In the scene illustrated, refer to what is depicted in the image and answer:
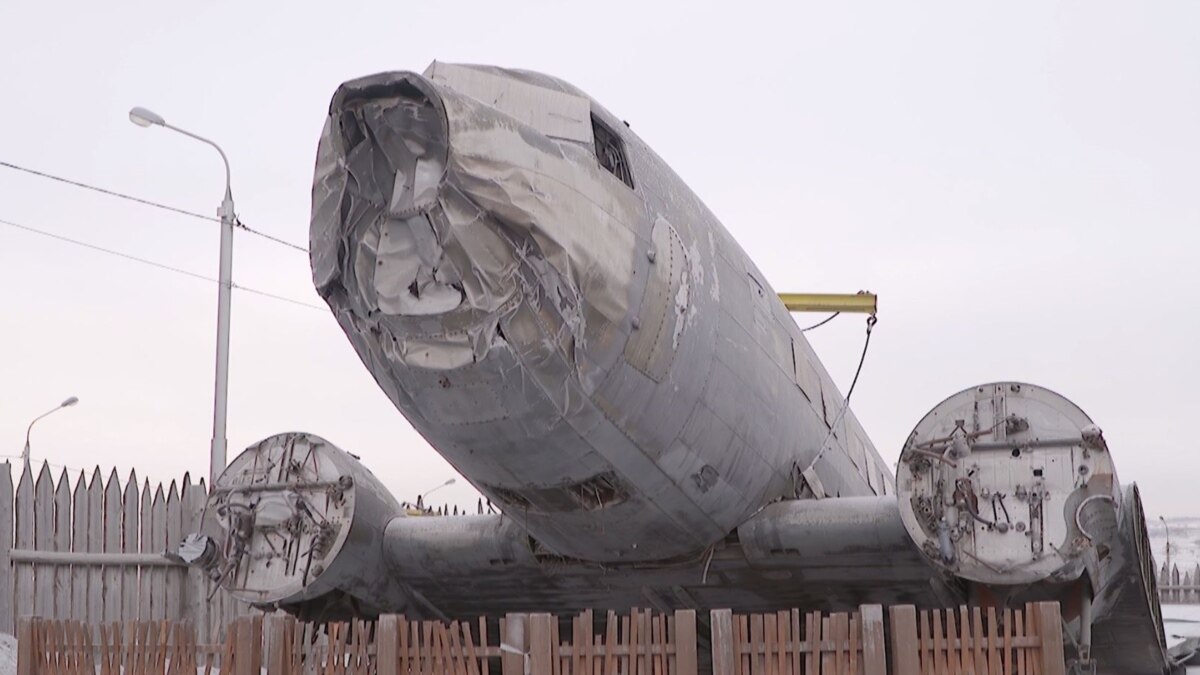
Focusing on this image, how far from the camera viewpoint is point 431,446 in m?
7.91

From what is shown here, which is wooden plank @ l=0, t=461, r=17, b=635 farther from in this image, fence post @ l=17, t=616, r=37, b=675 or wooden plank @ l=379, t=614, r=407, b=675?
wooden plank @ l=379, t=614, r=407, b=675

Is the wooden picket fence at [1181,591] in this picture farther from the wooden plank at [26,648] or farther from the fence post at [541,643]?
the wooden plank at [26,648]

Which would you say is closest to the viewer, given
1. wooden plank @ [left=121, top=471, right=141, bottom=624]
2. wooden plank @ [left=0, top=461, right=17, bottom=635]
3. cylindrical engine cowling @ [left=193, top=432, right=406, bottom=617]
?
cylindrical engine cowling @ [left=193, top=432, right=406, bottom=617]

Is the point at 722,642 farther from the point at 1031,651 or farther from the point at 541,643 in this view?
the point at 1031,651

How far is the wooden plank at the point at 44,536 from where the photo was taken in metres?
13.0

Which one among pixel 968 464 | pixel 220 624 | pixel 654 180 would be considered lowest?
pixel 220 624

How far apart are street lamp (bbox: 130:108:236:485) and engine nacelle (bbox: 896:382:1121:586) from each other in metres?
9.29

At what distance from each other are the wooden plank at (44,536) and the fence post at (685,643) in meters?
7.75

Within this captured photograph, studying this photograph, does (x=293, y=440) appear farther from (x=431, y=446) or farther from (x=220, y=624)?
(x=220, y=624)

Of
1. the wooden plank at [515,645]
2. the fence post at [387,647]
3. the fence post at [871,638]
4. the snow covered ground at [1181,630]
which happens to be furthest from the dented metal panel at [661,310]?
the snow covered ground at [1181,630]

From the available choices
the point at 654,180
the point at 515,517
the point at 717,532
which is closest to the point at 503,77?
the point at 654,180

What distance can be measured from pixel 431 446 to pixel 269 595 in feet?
10.9

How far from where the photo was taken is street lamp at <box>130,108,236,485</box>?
1568cm

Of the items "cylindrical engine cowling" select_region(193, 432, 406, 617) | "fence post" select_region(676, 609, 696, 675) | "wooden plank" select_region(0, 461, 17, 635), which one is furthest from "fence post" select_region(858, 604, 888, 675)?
"wooden plank" select_region(0, 461, 17, 635)
